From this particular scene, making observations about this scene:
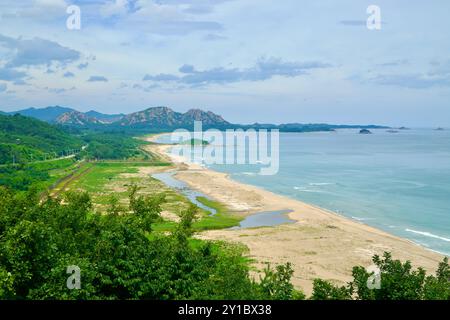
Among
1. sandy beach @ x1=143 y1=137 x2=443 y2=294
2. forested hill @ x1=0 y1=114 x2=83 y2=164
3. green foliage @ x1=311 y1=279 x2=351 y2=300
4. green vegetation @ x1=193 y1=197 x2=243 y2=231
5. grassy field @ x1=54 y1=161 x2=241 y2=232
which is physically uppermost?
forested hill @ x1=0 y1=114 x2=83 y2=164

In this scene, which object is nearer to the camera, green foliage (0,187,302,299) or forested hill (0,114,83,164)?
green foliage (0,187,302,299)

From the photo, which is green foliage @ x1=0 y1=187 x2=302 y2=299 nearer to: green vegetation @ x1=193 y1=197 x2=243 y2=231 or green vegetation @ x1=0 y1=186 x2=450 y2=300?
green vegetation @ x1=0 y1=186 x2=450 y2=300

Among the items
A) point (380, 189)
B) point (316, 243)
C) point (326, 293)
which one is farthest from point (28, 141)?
point (326, 293)

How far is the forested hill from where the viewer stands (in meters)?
104

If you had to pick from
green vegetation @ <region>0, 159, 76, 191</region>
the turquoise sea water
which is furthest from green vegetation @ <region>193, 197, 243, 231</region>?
green vegetation @ <region>0, 159, 76, 191</region>

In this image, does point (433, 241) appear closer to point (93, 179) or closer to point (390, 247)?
point (390, 247)

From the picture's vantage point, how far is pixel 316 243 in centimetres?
4412

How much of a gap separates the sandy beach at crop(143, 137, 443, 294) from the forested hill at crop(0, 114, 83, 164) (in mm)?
64603

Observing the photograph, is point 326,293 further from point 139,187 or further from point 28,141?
point 28,141

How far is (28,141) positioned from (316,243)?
365ft

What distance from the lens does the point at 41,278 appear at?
1750 centimetres

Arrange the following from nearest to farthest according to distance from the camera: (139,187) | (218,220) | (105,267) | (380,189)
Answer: (105,267) < (218,220) < (139,187) < (380,189)

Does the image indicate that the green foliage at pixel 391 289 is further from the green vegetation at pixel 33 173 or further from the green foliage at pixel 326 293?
the green vegetation at pixel 33 173

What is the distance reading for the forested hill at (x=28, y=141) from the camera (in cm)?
10375
